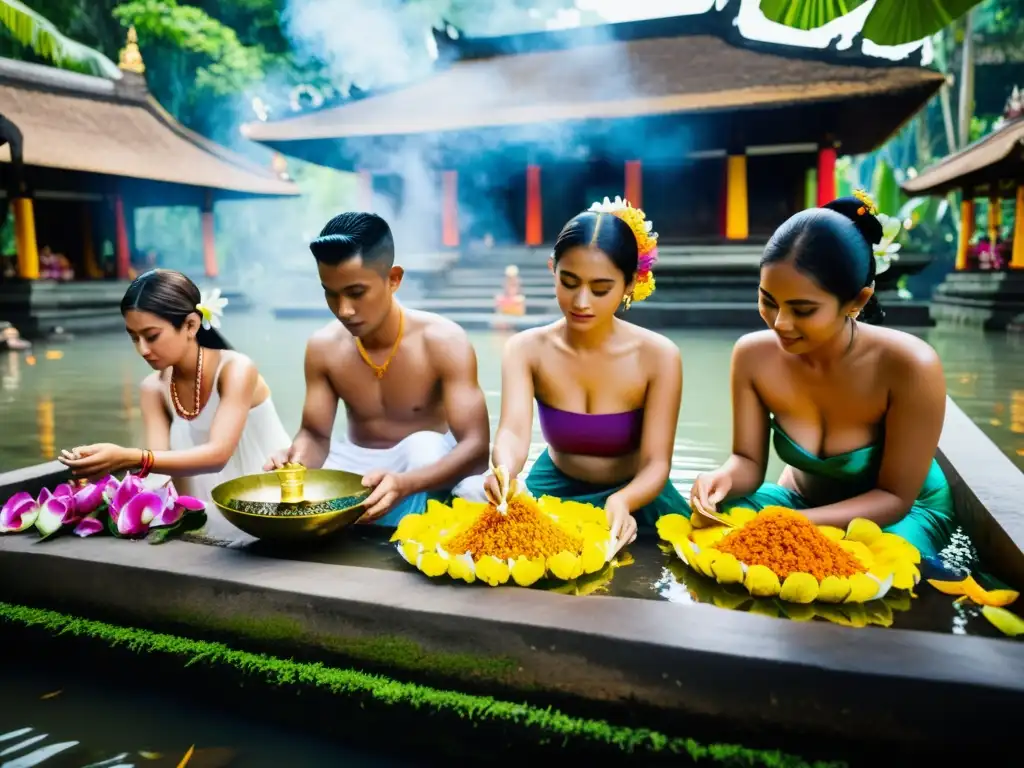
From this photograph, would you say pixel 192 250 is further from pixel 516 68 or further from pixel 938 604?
pixel 938 604

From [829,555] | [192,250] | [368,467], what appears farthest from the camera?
[192,250]

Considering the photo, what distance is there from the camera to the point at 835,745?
5.77ft

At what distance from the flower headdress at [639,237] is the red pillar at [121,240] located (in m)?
18.6

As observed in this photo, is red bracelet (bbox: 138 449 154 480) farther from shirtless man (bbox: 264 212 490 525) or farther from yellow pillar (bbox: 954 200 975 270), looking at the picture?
yellow pillar (bbox: 954 200 975 270)

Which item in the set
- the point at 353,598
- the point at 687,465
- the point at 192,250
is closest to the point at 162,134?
the point at 192,250

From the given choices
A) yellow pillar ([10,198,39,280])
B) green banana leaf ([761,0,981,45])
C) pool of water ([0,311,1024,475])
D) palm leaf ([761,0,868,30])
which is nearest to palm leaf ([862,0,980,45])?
green banana leaf ([761,0,981,45])

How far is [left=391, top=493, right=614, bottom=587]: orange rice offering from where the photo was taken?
2.17 meters

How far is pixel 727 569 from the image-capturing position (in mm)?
2166

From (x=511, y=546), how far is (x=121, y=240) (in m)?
19.5

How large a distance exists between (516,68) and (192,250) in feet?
56.9

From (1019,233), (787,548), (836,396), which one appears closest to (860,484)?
(836,396)

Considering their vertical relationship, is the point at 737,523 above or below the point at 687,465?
above

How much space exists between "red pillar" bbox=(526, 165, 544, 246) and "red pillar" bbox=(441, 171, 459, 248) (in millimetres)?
1725

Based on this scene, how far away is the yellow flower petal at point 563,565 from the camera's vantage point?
2193 mm
